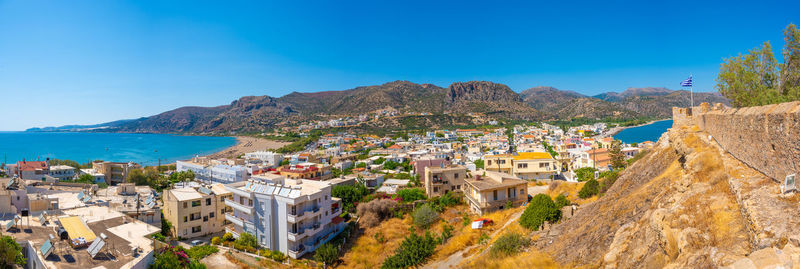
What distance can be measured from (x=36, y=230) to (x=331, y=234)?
1430 centimetres

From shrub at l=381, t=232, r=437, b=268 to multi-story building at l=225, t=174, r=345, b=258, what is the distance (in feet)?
19.0

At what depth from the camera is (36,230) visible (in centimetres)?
1475

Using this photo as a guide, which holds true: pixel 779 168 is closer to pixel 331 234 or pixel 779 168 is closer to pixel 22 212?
pixel 331 234

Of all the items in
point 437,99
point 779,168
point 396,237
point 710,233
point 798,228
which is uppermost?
point 437,99

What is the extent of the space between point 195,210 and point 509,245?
1992 cm

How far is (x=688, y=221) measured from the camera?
317 inches

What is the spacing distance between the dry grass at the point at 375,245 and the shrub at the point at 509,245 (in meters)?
7.80

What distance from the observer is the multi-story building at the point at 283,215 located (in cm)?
2114

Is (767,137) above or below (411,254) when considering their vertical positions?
above

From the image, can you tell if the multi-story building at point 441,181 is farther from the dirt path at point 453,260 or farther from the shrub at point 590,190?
the dirt path at point 453,260

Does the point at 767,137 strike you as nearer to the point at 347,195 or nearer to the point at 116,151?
the point at 347,195

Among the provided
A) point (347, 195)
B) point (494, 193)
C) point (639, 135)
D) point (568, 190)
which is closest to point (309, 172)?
point (347, 195)

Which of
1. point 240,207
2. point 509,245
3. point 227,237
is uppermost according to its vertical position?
point 240,207

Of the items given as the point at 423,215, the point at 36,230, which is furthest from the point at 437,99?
the point at 36,230
